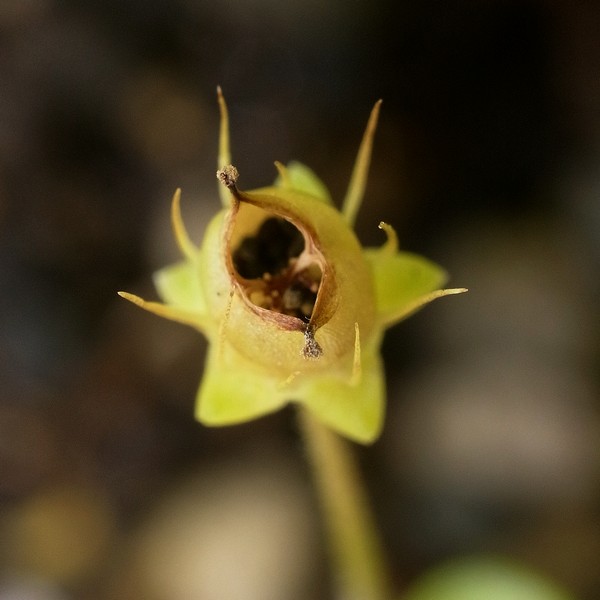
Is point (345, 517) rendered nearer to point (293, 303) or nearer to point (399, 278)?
point (399, 278)

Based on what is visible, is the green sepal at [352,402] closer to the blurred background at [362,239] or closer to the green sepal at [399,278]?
the green sepal at [399,278]

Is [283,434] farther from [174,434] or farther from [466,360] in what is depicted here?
[466,360]

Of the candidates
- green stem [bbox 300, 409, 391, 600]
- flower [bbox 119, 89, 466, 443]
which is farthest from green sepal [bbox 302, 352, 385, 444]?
green stem [bbox 300, 409, 391, 600]

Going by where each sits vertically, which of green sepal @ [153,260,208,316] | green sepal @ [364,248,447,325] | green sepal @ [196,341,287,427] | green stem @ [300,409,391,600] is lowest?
green stem @ [300,409,391,600]

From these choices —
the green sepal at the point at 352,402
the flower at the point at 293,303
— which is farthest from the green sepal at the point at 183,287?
the green sepal at the point at 352,402

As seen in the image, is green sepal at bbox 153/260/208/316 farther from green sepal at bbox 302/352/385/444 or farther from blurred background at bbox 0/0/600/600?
blurred background at bbox 0/0/600/600

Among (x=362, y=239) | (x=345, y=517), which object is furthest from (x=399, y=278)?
(x=362, y=239)
